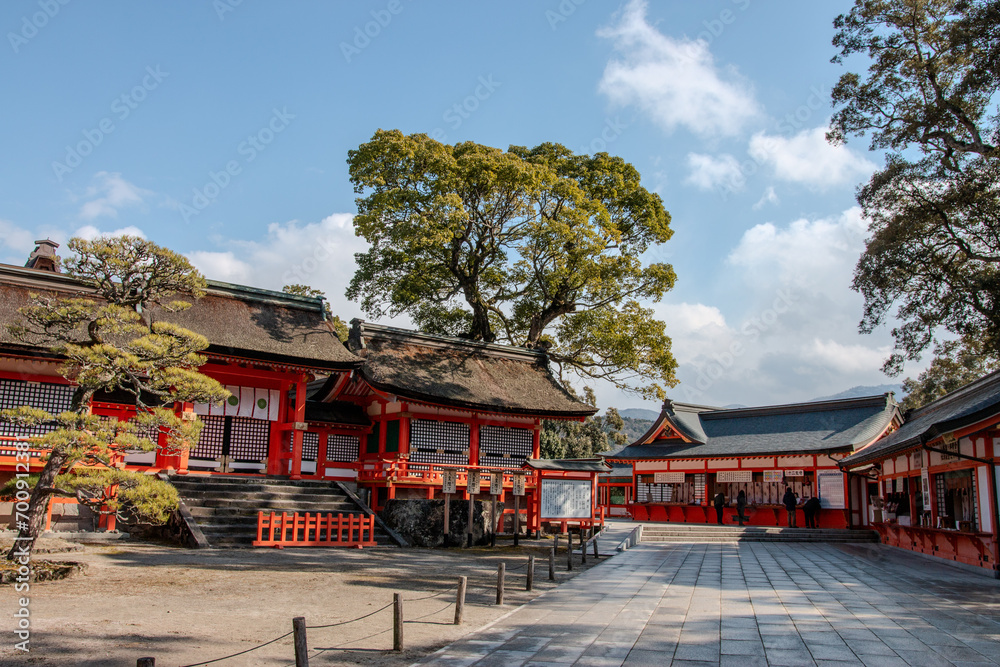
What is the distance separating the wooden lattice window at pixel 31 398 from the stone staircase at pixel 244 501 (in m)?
3.47

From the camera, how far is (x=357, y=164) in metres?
26.8

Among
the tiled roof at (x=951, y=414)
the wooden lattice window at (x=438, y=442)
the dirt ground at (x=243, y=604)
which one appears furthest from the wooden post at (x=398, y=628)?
the wooden lattice window at (x=438, y=442)

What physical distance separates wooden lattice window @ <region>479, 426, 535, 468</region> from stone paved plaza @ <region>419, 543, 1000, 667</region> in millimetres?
10549

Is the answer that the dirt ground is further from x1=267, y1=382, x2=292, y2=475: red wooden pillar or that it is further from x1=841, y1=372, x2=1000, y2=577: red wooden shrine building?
x1=841, y1=372, x2=1000, y2=577: red wooden shrine building

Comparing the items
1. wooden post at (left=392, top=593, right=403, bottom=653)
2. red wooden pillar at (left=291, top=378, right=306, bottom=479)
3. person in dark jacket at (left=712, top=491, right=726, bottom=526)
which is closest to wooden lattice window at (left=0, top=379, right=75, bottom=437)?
red wooden pillar at (left=291, top=378, right=306, bottom=479)

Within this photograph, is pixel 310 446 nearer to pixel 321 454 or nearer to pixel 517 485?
pixel 321 454

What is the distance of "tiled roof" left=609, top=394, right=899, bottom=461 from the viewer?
30391mm

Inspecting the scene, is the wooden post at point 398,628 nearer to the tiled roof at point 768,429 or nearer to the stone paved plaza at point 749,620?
the stone paved plaza at point 749,620

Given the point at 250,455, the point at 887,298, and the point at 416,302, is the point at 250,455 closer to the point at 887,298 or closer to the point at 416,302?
the point at 416,302

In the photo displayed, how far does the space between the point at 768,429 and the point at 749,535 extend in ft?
34.1

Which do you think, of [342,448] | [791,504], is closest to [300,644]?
[342,448]

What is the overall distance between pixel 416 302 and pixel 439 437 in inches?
311

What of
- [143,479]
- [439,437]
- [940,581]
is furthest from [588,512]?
[143,479]

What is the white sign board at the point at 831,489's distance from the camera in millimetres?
28969
